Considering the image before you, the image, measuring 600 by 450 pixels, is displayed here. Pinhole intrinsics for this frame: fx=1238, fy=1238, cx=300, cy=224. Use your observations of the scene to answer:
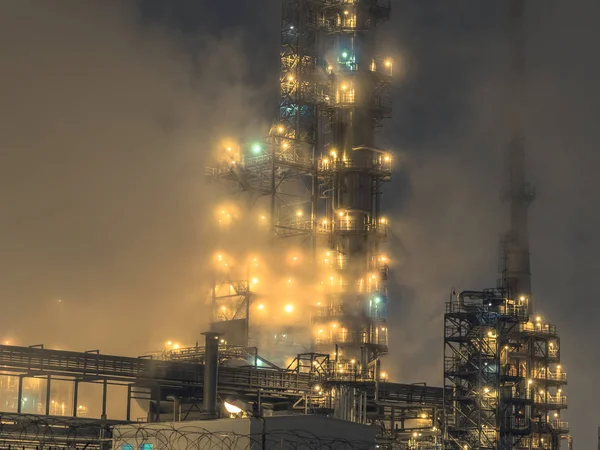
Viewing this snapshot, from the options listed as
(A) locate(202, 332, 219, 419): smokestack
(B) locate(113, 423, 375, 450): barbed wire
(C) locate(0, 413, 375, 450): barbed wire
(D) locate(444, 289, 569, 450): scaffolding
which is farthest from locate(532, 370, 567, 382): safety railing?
(B) locate(113, 423, 375, 450): barbed wire

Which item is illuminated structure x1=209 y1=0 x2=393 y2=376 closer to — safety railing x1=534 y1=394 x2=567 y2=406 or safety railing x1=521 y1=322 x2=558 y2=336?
safety railing x1=521 y1=322 x2=558 y2=336

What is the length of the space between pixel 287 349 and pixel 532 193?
26.1 meters

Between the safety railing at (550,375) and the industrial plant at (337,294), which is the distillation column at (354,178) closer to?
the industrial plant at (337,294)

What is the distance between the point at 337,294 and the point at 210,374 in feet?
76.0

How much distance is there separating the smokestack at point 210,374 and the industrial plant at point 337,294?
4.04m

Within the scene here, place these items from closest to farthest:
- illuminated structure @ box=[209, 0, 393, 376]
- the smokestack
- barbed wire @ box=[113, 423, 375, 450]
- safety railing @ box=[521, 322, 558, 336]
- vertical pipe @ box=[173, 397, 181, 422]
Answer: barbed wire @ box=[113, 423, 375, 450], the smokestack, vertical pipe @ box=[173, 397, 181, 422], illuminated structure @ box=[209, 0, 393, 376], safety railing @ box=[521, 322, 558, 336]

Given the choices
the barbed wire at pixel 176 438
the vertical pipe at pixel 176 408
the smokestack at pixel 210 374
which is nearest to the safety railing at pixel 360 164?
the smokestack at pixel 210 374

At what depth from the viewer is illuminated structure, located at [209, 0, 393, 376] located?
87.1 meters

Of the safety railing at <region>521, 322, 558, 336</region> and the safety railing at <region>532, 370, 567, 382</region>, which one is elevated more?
the safety railing at <region>521, 322, 558, 336</region>

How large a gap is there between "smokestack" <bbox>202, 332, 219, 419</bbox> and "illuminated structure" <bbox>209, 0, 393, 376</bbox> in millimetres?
20418

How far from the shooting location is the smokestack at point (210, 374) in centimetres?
6462

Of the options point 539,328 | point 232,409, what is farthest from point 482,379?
point 539,328

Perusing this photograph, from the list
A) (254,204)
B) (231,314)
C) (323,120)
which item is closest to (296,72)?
(323,120)

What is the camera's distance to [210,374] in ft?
214
